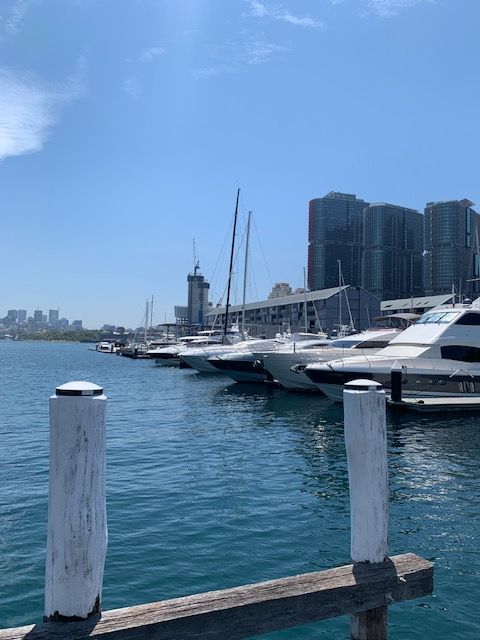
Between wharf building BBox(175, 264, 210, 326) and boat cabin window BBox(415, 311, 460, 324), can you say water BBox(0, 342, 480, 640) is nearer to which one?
boat cabin window BBox(415, 311, 460, 324)

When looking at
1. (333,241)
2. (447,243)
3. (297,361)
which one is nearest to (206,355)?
(297,361)

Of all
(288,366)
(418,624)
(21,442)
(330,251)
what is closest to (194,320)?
(330,251)

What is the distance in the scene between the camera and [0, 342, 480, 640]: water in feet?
24.0

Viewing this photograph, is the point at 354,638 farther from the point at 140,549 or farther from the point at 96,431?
the point at 140,549

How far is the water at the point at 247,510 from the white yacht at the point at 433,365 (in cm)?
278

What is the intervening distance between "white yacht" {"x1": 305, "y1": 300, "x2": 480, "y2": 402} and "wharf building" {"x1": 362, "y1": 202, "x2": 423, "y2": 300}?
13472 centimetres

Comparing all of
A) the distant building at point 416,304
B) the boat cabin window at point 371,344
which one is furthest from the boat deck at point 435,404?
the distant building at point 416,304

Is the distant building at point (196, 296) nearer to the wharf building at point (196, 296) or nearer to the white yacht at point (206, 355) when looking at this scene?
the wharf building at point (196, 296)

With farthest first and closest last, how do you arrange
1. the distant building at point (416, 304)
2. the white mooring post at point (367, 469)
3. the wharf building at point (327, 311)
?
the wharf building at point (327, 311) → the distant building at point (416, 304) → the white mooring post at point (367, 469)

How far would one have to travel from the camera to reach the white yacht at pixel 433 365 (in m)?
25.1

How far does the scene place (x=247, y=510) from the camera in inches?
426

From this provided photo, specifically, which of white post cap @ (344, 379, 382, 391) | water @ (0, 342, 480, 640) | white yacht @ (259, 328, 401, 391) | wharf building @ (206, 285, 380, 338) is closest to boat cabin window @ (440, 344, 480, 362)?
water @ (0, 342, 480, 640)

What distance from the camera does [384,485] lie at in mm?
4473

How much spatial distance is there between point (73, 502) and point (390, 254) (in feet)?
541
